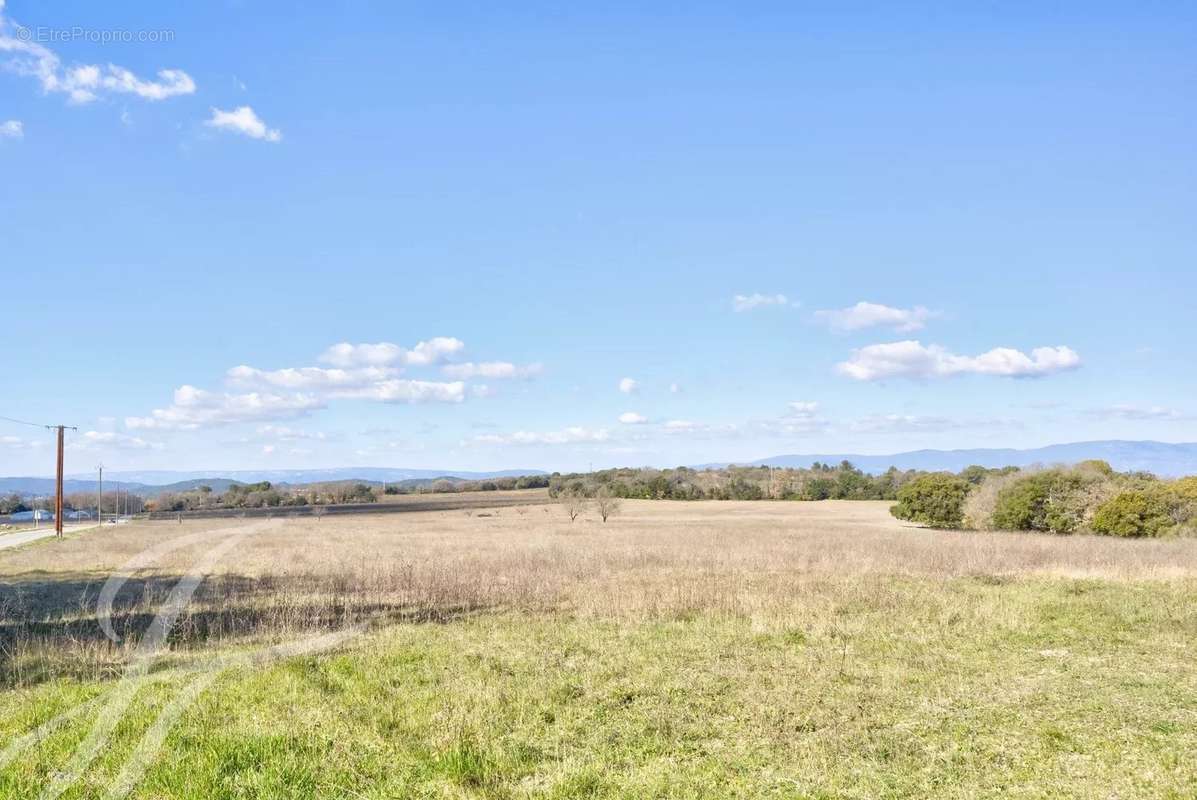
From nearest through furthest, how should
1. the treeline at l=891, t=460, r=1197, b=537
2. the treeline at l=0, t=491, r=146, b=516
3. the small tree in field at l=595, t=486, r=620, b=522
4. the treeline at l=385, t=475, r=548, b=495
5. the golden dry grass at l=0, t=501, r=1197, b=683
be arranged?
the golden dry grass at l=0, t=501, r=1197, b=683
the treeline at l=891, t=460, r=1197, b=537
the small tree in field at l=595, t=486, r=620, b=522
the treeline at l=0, t=491, r=146, b=516
the treeline at l=385, t=475, r=548, b=495

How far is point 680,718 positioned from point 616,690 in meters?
1.34

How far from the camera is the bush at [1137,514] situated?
45906mm

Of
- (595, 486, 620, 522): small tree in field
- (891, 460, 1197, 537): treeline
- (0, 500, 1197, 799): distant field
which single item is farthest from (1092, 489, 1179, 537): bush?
(595, 486, 620, 522): small tree in field

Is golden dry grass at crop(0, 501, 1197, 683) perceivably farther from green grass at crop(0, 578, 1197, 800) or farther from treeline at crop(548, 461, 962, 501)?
treeline at crop(548, 461, 962, 501)

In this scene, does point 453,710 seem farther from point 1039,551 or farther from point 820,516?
point 820,516

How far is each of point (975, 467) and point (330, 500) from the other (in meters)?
94.2

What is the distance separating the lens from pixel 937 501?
65.9 m

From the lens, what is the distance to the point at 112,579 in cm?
2236

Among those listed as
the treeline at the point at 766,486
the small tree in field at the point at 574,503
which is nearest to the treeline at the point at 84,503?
the treeline at the point at 766,486

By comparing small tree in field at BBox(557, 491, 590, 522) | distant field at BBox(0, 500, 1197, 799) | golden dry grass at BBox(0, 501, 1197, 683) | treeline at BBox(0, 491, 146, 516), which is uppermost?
distant field at BBox(0, 500, 1197, 799)

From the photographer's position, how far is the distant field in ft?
22.2

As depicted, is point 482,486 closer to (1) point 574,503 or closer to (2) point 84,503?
(2) point 84,503

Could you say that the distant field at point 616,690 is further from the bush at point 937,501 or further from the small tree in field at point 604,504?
the small tree in field at point 604,504

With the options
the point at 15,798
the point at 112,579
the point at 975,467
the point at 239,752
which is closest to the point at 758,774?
the point at 239,752
